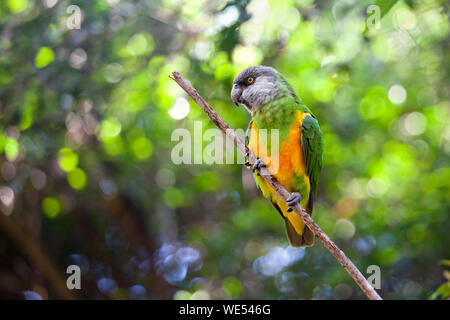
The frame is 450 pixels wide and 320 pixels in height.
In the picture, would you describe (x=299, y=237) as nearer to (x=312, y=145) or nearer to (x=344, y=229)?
(x=312, y=145)

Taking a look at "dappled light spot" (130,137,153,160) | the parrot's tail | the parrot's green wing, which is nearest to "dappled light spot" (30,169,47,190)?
"dappled light spot" (130,137,153,160)

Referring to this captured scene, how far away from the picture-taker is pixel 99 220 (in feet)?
27.3

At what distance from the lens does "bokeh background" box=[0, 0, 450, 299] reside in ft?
18.8

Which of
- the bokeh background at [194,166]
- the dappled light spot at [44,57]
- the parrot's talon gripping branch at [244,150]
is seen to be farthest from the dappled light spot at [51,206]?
the parrot's talon gripping branch at [244,150]

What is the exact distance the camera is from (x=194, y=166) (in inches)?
324

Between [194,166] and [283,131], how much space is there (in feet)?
17.7

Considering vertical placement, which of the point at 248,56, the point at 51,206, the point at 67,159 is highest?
the point at 248,56

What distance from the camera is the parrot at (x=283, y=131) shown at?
2.81m

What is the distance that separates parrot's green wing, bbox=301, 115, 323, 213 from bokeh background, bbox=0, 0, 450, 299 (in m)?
2.05

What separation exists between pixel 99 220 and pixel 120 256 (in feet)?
2.71

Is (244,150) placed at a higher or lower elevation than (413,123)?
lower

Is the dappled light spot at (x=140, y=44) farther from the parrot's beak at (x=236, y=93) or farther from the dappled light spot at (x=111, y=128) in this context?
the parrot's beak at (x=236, y=93)

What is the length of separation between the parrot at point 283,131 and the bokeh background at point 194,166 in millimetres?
2035

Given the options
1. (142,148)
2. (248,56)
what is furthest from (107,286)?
(248,56)
